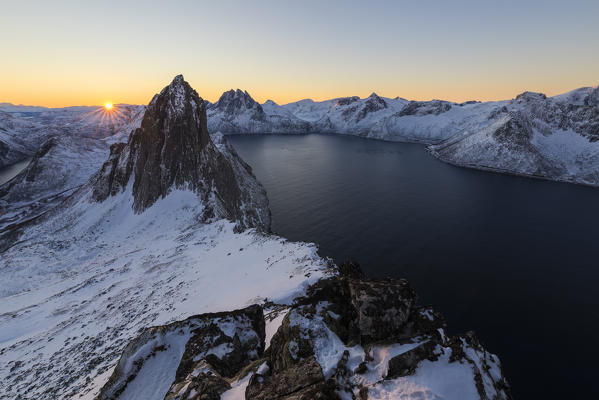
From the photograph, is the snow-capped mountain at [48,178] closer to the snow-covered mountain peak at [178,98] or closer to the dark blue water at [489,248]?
the snow-covered mountain peak at [178,98]

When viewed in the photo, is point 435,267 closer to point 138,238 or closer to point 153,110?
point 138,238

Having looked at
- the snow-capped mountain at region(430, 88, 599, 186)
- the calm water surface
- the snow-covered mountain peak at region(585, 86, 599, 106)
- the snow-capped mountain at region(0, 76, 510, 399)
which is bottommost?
the calm water surface

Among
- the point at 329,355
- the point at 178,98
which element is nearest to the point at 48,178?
the point at 178,98

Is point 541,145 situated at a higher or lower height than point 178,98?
lower

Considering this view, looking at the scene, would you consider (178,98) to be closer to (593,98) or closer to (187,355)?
(187,355)

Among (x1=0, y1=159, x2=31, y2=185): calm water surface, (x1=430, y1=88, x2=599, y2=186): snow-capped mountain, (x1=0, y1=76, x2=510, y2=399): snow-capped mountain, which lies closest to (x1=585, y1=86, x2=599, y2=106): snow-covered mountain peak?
(x1=430, y1=88, x2=599, y2=186): snow-capped mountain

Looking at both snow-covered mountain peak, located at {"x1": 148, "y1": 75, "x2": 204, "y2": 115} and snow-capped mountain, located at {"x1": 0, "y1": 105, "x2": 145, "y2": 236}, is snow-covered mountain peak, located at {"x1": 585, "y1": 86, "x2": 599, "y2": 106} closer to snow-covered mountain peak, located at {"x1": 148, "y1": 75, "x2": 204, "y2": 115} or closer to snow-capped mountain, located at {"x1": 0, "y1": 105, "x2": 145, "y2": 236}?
snow-covered mountain peak, located at {"x1": 148, "y1": 75, "x2": 204, "y2": 115}
